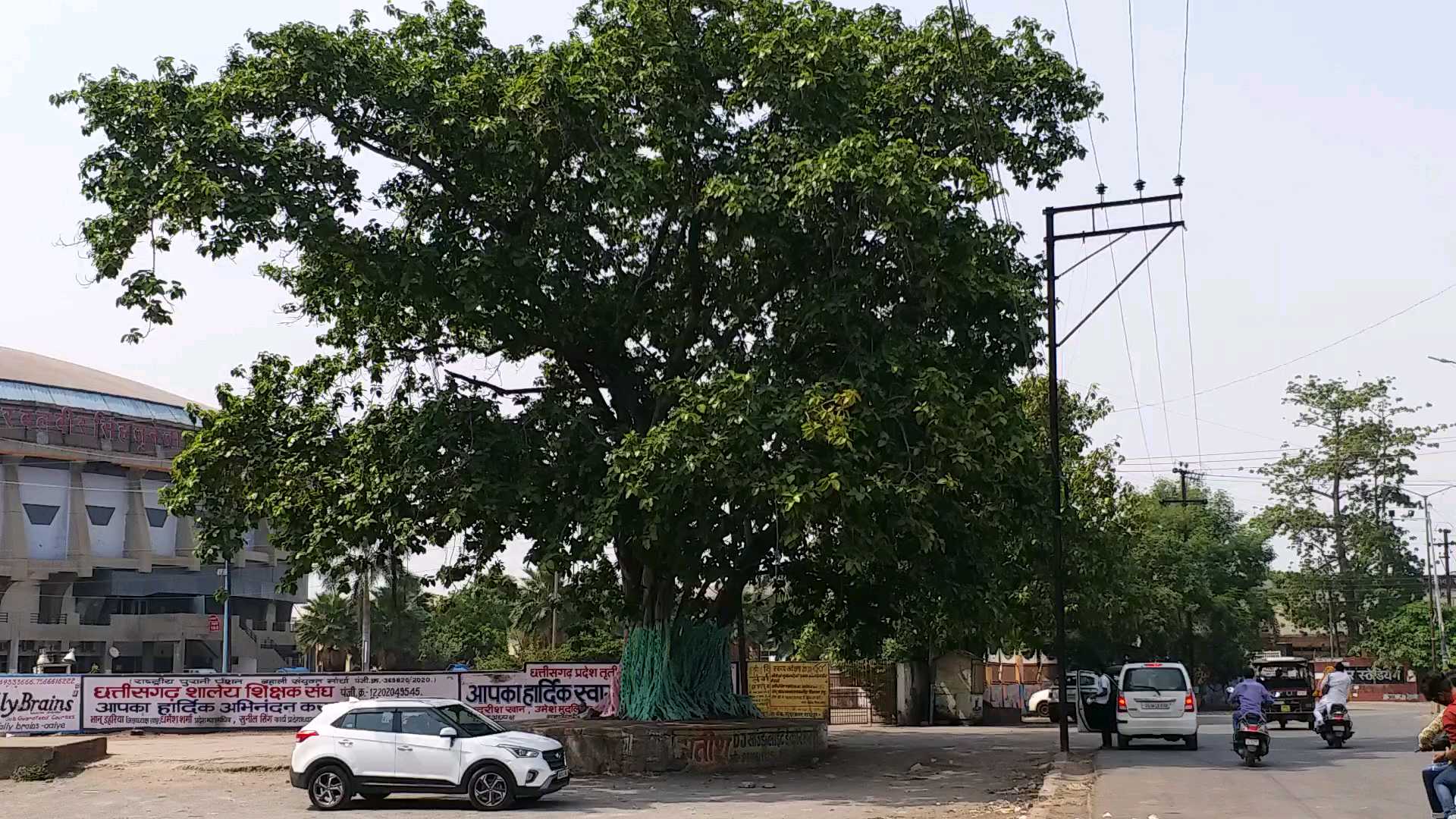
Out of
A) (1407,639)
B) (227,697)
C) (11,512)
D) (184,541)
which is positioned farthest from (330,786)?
(184,541)

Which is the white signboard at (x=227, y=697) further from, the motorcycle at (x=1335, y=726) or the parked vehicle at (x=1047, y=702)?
the motorcycle at (x=1335, y=726)

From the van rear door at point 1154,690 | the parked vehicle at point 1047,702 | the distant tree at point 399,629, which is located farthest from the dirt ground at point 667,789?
the distant tree at point 399,629

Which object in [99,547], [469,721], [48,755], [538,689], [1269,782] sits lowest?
[1269,782]

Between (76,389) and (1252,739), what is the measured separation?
264ft

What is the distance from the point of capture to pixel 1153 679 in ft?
89.2

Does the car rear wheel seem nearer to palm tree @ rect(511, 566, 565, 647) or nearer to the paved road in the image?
the paved road

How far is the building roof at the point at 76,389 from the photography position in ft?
265

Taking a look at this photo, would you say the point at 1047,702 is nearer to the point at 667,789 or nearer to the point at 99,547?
the point at 667,789

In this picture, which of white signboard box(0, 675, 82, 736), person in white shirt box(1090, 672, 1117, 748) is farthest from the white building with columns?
person in white shirt box(1090, 672, 1117, 748)

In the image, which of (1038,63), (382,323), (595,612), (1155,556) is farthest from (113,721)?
(1155,556)

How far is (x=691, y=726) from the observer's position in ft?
76.2

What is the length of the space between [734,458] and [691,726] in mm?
6224

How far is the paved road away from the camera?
15109 mm

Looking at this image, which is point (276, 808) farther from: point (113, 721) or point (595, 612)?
point (113, 721)
